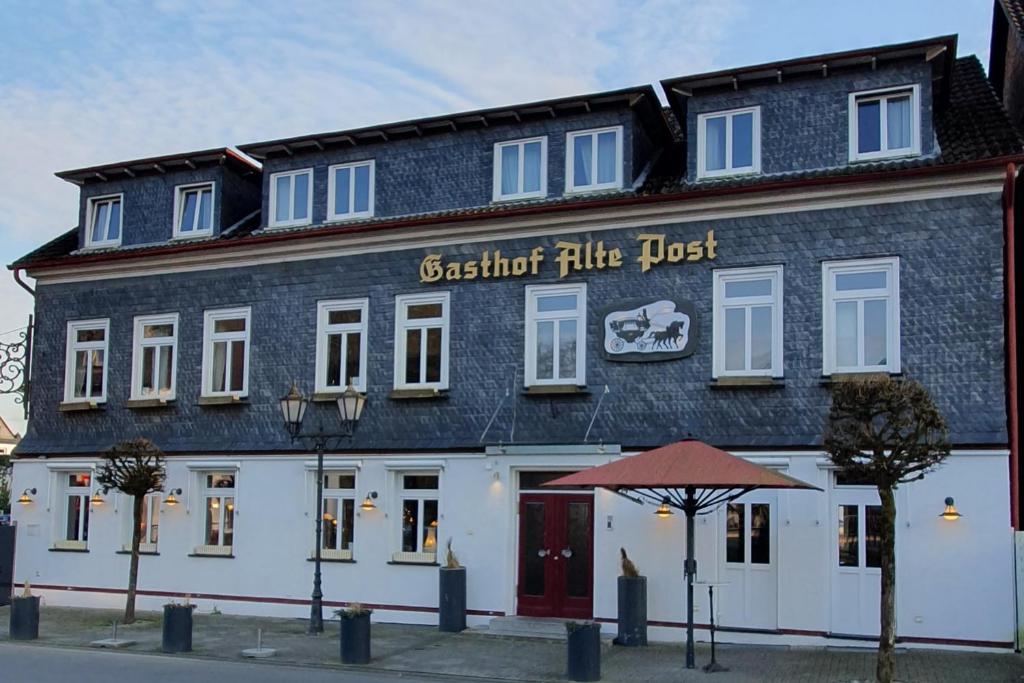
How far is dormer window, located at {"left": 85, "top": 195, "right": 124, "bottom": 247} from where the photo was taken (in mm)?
24672

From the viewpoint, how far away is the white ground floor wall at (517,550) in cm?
1638

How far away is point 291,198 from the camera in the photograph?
897 inches

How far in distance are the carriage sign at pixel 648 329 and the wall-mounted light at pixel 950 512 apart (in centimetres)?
450

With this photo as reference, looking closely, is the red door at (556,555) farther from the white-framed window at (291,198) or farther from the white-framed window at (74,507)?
the white-framed window at (74,507)

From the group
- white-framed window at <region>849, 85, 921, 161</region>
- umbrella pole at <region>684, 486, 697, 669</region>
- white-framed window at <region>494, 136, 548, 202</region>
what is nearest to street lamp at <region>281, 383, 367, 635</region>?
white-framed window at <region>494, 136, 548, 202</region>

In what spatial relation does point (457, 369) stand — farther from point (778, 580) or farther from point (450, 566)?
point (778, 580)

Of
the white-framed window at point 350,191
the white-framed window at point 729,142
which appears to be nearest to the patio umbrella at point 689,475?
the white-framed window at point 729,142

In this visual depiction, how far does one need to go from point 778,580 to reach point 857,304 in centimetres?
440

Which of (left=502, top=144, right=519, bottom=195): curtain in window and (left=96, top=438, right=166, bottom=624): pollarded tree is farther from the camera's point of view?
(left=502, top=144, right=519, bottom=195): curtain in window

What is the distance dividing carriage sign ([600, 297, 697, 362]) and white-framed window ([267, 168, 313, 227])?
687 cm

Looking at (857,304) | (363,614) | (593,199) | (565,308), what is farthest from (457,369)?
(857,304)

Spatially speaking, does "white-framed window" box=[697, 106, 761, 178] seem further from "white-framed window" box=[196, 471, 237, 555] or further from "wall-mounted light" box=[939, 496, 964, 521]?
"white-framed window" box=[196, 471, 237, 555]

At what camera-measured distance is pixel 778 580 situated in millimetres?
17391

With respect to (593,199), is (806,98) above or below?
above
